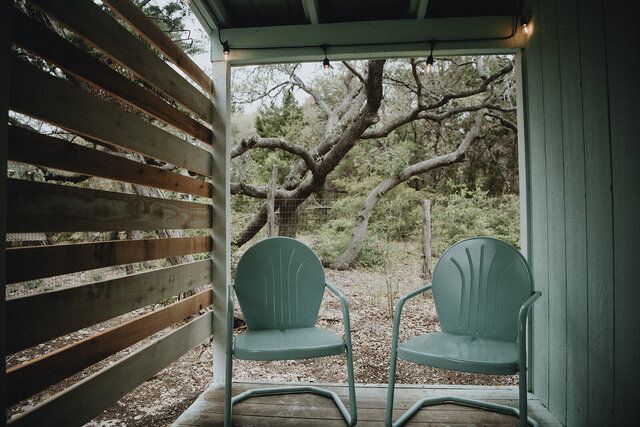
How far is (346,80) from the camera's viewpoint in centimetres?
758

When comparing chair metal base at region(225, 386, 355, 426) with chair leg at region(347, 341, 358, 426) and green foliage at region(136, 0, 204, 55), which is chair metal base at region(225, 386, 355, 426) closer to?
chair leg at region(347, 341, 358, 426)

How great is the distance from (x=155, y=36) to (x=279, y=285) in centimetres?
157

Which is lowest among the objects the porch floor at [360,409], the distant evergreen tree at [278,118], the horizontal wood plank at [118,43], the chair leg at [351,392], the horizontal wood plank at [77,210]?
the porch floor at [360,409]

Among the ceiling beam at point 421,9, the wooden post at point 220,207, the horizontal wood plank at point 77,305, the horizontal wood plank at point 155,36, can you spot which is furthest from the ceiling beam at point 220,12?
the horizontal wood plank at point 77,305

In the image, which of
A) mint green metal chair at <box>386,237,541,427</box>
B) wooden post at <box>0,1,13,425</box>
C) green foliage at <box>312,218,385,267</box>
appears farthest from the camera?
green foliage at <box>312,218,385,267</box>

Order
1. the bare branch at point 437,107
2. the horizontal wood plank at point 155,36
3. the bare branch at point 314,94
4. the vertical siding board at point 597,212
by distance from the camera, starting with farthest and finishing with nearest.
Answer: the bare branch at point 314,94
the bare branch at point 437,107
the horizontal wood plank at point 155,36
the vertical siding board at point 597,212

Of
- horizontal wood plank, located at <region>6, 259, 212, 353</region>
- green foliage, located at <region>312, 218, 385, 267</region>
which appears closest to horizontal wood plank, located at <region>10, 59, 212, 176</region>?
horizontal wood plank, located at <region>6, 259, 212, 353</region>

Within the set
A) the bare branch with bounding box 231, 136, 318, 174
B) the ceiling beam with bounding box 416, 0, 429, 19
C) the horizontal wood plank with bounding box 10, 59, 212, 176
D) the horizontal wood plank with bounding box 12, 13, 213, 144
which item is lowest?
the horizontal wood plank with bounding box 10, 59, 212, 176

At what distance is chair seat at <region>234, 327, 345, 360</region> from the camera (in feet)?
5.87

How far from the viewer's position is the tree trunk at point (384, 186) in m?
6.61

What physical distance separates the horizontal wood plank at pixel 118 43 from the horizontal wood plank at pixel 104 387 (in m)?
1.36

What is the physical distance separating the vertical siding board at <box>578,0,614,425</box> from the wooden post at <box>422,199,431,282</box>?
12.0 feet

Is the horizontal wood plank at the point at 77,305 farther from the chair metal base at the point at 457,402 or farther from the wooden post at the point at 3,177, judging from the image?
the chair metal base at the point at 457,402

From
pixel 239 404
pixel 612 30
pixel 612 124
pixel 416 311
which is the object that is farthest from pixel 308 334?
pixel 416 311
